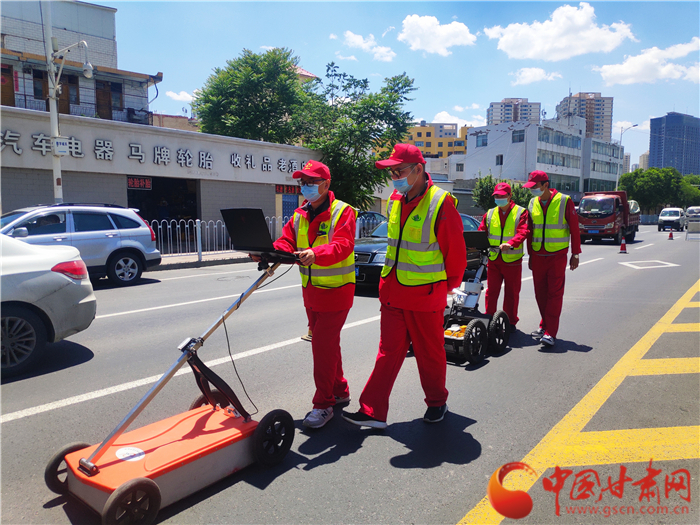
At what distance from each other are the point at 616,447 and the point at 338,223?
2.49 metres

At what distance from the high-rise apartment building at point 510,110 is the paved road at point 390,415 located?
144 meters

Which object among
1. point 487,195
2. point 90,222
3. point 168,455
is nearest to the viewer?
point 168,455

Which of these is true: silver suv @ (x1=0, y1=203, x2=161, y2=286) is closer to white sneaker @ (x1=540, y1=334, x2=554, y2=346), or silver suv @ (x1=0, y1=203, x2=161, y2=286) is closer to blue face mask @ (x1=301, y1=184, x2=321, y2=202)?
blue face mask @ (x1=301, y1=184, x2=321, y2=202)

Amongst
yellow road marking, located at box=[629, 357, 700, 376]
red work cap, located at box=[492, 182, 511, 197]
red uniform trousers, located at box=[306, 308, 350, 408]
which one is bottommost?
yellow road marking, located at box=[629, 357, 700, 376]

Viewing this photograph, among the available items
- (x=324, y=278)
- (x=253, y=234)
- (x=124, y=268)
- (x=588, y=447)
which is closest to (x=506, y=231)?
(x=588, y=447)

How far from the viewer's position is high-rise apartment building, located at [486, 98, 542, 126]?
467ft

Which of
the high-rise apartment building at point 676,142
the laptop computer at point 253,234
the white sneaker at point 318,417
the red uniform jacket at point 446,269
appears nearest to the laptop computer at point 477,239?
the red uniform jacket at point 446,269

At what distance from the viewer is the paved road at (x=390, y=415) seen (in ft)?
9.18

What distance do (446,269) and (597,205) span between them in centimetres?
2533

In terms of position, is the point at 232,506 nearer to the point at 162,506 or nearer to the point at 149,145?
the point at 162,506

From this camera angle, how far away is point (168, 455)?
2.79 metres

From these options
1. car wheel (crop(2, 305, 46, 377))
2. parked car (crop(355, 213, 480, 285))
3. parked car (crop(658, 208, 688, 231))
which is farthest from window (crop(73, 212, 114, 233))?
parked car (crop(658, 208, 688, 231))

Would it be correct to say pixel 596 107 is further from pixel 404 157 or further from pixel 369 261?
pixel 404 157

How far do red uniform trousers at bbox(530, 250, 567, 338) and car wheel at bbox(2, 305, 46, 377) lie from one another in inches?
214
